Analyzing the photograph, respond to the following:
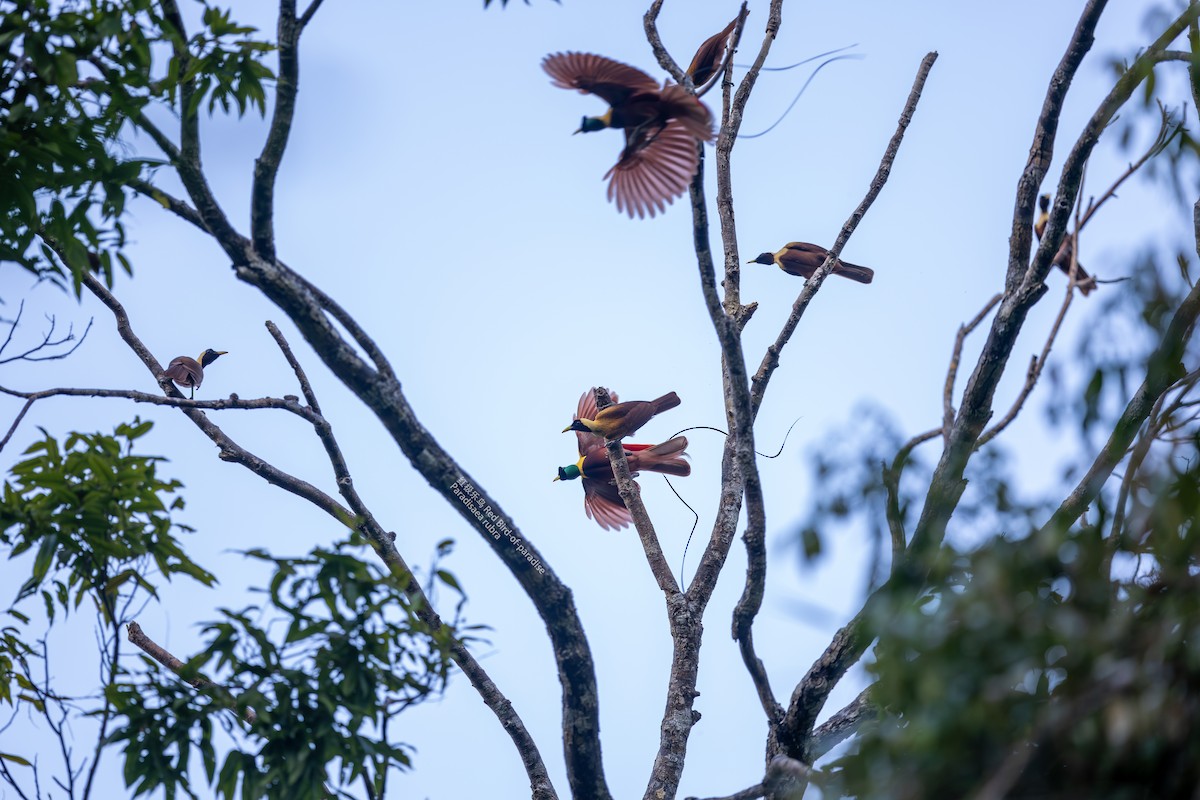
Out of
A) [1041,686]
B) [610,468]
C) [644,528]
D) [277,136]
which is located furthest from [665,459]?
[1041,686]

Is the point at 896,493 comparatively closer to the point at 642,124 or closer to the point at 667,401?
the point at 642,124

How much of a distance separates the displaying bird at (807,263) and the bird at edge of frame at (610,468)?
2.67 m

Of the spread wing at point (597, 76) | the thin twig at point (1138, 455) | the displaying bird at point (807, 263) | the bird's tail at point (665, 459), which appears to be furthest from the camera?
the displaying bird at point (807, 263)

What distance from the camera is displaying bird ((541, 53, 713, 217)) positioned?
3873 millimetres

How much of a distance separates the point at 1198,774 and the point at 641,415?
4230 millimetres

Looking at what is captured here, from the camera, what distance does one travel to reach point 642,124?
13.5 feet

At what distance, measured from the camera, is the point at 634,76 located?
388 cm

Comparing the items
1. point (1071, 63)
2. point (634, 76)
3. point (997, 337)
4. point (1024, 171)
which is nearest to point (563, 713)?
point (997, 337)

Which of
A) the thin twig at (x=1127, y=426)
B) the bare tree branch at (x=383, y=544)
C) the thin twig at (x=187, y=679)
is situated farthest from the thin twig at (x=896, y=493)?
the thin twig at (x=187, y=679)

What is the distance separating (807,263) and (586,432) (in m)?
3.10

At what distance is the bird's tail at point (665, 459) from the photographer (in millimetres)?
6047

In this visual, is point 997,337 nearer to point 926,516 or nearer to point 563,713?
point 926,516

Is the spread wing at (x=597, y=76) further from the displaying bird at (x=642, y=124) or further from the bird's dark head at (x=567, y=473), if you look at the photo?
the bird's dark head at (x=567, y=473)

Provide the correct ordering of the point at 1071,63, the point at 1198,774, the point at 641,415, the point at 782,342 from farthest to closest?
the point at 641,415 → the point at 782,342 → the point at 1071,63 → the point at 1198,774
